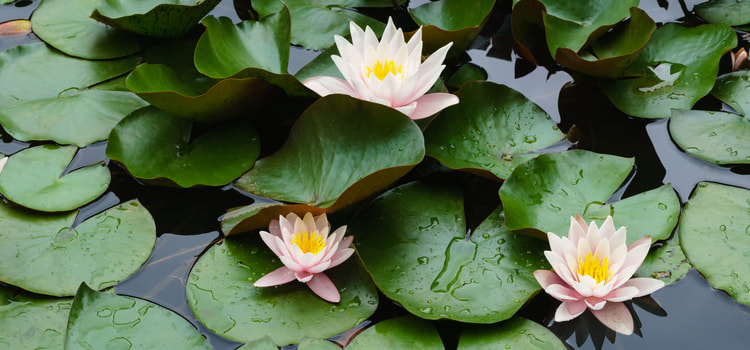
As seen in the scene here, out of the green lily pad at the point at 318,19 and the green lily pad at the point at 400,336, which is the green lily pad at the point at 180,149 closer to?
the green lily pad at the point at 318,19

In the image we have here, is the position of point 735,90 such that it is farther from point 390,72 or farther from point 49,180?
point 49,180

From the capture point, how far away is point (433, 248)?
1834mm

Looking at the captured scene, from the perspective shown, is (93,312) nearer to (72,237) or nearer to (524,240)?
(72,237)

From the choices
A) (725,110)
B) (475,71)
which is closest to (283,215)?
(475,71)

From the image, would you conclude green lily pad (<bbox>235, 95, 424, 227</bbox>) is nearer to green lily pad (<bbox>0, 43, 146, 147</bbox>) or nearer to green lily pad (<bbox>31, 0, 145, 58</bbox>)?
green lily pad (<bbox>0, 43, 146, 147</bbox>)

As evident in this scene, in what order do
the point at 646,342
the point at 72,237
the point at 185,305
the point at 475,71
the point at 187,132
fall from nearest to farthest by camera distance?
1. the point at 646,342
2. the point at 185,305
3. the point at 72,237
4. the point at 187,132
5. the point at 475,71

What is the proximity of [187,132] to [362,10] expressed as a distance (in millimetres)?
1050

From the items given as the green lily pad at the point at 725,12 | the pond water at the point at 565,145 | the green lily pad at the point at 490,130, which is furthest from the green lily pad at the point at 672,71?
the green lily pad at the point at 490,130

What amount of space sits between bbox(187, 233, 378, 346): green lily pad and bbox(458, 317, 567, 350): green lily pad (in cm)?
29

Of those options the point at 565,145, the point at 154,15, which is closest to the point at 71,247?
the point at 154,15

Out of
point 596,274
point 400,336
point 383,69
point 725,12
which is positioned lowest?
point 400,336

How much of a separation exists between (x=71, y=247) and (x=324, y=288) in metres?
0.83

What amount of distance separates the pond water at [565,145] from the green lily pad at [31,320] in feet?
0.61

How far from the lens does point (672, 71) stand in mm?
2367
